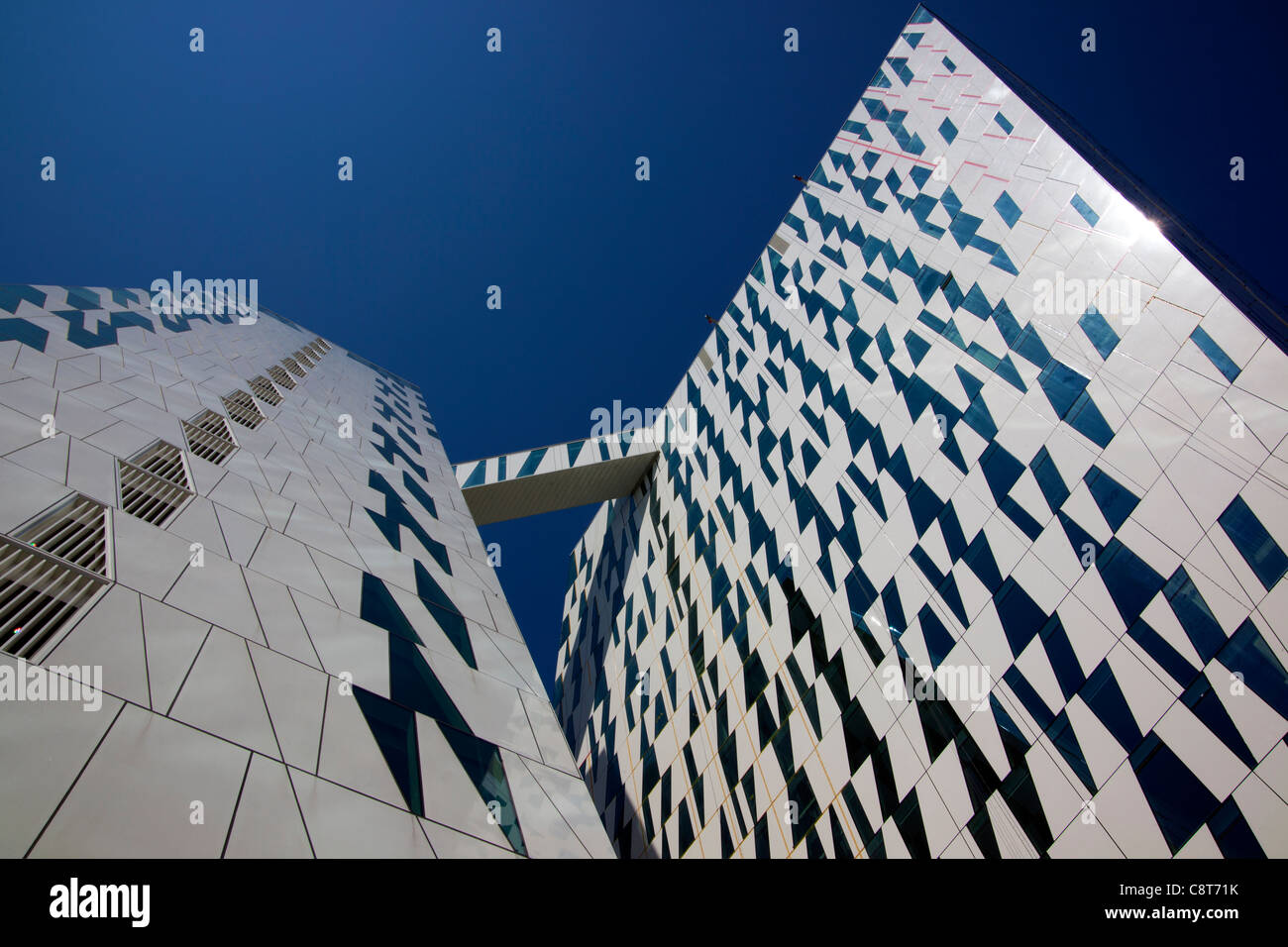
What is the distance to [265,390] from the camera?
16.4 m

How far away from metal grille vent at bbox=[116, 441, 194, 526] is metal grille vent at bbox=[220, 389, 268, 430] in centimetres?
352

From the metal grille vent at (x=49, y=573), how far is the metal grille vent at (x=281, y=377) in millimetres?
13281

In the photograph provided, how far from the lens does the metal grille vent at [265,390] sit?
1561cm

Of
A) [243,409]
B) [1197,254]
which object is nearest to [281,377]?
[243,409]

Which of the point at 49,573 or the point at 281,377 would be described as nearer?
the point at 49,573

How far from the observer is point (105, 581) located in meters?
5.47

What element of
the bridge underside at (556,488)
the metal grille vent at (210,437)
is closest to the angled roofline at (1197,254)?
the metal grille vent at (210,437)

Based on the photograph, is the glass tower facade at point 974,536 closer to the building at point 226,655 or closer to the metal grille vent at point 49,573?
the building at point 226,655

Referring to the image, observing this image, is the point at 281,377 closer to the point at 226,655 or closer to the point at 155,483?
the point at 155,483

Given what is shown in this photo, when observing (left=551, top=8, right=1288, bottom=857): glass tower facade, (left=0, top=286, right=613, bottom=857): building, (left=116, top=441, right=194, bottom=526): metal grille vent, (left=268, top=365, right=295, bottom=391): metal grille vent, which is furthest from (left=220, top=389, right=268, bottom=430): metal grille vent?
(left=551, top=8, right=1288, bottom=857): glass tower facade

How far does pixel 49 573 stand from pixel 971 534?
1335 centimetres
